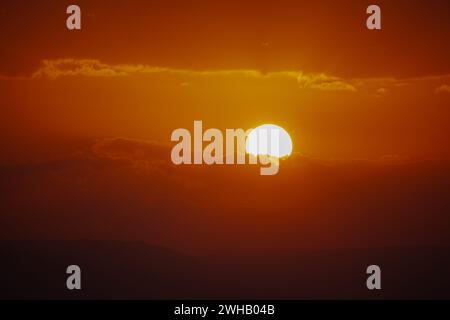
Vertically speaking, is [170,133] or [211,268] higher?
[170,133]

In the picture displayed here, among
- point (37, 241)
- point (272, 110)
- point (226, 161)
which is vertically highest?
point (272, 110)

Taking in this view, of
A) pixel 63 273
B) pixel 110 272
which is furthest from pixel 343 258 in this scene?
pixel 63 273

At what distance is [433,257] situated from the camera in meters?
4.83

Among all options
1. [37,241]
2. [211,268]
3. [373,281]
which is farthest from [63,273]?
[373,281]

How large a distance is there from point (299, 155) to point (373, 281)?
1.13 m

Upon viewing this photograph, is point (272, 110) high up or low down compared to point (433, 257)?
up

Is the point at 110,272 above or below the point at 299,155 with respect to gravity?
below

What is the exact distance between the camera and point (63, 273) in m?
4.63

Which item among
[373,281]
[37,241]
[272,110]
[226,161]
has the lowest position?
[373,281]

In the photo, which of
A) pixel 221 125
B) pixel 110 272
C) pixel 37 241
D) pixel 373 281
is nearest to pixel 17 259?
pixel 37 241

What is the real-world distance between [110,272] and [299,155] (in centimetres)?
171

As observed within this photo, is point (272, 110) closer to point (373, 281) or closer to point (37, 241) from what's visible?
point (373, 281)

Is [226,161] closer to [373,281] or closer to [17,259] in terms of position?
[373,281]

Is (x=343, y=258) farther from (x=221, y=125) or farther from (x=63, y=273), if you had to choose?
(x=63, y=273)
